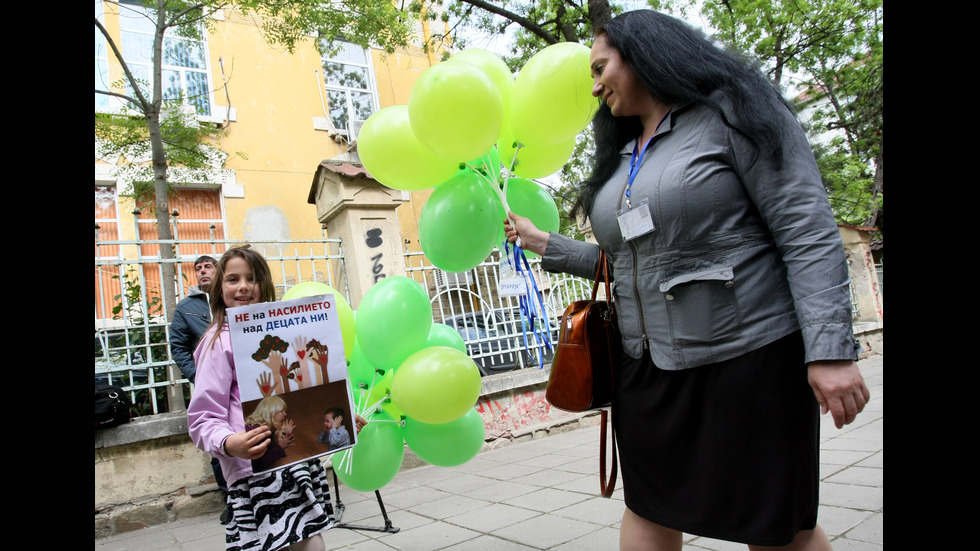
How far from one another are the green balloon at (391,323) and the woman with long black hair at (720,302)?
92cm

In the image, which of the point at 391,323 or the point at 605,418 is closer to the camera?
the point at 605,418

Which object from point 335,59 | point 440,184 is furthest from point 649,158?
point 335,59

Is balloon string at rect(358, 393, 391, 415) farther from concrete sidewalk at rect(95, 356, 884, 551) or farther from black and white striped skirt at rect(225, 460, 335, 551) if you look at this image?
concrete sidewalk at rect(95, 356, 884, 551)

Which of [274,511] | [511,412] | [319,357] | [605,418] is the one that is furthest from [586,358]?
[511,412]

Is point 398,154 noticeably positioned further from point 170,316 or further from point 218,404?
point 170,316

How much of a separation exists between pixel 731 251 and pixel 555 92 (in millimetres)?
911

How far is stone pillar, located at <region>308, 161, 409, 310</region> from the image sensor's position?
4902 millimetres

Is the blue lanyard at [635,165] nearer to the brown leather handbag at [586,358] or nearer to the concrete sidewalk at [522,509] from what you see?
the brown leather handbag at [586,358]

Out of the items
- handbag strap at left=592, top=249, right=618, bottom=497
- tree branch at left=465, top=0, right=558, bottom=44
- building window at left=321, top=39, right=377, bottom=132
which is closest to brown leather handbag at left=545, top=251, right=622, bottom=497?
handbag strap at left=592, top=249, right=618, bottom=497

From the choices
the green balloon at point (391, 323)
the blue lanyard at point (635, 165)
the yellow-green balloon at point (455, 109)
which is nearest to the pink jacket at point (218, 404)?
the green balloon at point (391, 323)

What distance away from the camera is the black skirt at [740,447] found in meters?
1.32

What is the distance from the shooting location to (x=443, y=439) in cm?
231

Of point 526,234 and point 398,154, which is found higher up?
point 398,154
